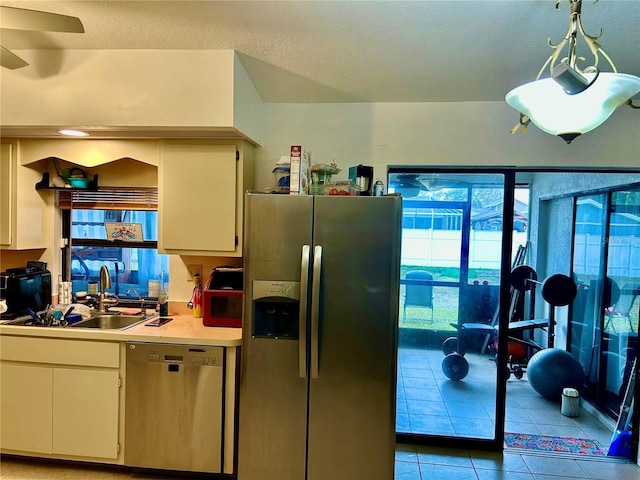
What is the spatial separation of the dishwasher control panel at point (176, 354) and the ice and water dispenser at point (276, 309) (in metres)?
0.33

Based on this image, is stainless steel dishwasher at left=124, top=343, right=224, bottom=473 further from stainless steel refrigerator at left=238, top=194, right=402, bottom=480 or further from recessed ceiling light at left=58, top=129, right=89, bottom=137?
recessed ceiling light at left=58, top=129, right=89, bottom=137

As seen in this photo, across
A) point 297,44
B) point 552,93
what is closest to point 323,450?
point 552,93

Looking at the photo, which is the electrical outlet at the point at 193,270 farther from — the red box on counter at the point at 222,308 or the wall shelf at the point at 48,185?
the wall shelf at the point at 48,185

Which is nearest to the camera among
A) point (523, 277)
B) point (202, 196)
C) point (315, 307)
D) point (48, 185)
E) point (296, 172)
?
point (315, 307)

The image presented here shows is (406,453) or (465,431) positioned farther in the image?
(465,431)

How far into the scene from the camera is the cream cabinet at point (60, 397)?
93.7 inches

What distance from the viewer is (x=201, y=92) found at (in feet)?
7.27

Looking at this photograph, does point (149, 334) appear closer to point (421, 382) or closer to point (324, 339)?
point (324, 339)

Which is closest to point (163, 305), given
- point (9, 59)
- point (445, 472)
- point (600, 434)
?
point (9, 59)

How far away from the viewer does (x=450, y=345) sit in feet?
9.95

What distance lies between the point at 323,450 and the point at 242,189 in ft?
5.37

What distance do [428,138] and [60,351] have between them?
276cm

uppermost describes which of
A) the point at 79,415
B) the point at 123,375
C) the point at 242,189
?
the point at 242,189

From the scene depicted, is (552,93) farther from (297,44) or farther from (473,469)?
(473,469)
